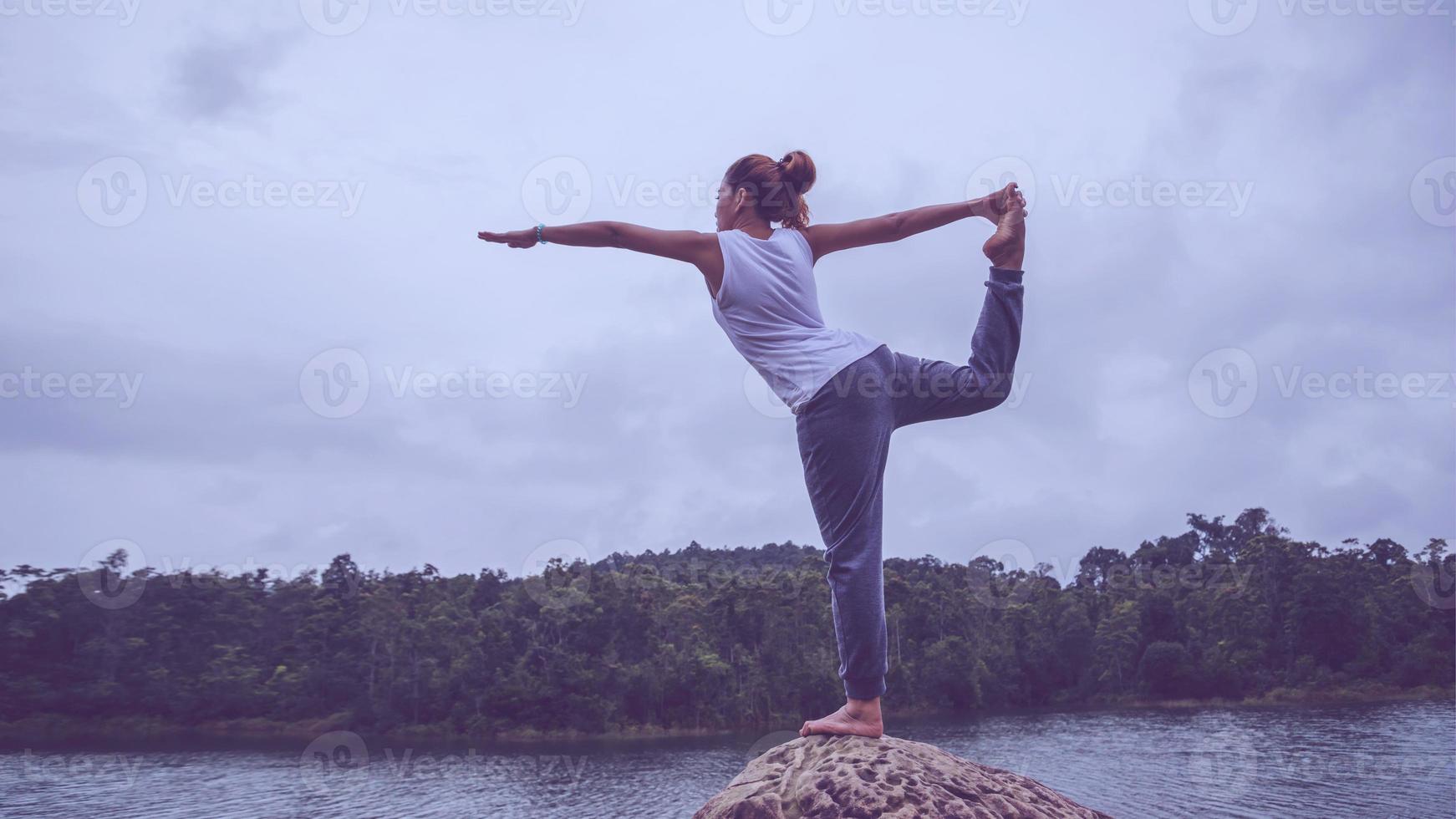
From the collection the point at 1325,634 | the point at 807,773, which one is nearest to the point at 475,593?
the point at 1325,634

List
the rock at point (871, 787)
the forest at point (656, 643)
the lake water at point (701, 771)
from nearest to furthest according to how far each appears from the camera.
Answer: the rock at point (871, 787), the lake water at point (701, 771), the forest at point (656, 643)

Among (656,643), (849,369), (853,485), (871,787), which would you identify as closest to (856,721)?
(871,787)

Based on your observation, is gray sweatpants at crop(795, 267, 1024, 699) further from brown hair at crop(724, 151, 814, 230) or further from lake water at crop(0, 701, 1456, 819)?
lake water at crop(0, 701, 1456, 819)

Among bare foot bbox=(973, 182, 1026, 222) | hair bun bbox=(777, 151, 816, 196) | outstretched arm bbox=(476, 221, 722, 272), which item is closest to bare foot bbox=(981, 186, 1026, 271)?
bare foot bbox=(973, 182, 1026, 222)

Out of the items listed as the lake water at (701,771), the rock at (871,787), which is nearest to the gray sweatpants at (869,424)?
the rock at (871,787)

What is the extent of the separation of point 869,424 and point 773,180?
36.7 inches

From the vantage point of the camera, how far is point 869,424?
321 cm

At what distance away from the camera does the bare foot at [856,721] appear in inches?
141

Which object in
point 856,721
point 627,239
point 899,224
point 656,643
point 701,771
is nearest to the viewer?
point 627,239

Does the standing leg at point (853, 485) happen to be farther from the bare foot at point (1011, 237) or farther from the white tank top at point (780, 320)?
the bare foot at point (1011, 237)

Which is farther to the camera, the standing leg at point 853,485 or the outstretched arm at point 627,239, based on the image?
the standing leg at point 853,485

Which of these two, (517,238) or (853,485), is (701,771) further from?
(517,238)

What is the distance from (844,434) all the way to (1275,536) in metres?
74.9

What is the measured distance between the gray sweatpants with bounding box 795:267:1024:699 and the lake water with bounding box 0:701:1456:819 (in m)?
30.4
